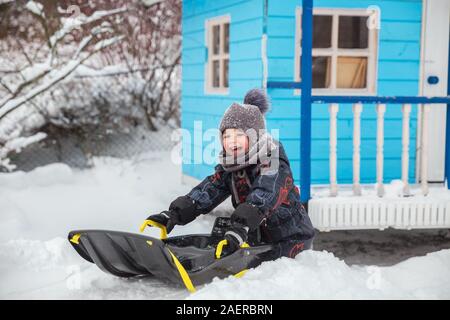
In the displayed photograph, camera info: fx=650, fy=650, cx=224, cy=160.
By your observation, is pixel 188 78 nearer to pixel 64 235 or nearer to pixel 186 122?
pixel 186 122

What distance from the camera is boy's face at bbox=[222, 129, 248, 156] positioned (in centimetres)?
397

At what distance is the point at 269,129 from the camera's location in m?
5.89

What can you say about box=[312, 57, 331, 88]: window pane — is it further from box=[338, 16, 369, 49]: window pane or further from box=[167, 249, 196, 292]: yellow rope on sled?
box=[167, 249, 196, 292]: yellow rope on sled

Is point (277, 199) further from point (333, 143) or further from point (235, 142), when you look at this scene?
point (333, 143)

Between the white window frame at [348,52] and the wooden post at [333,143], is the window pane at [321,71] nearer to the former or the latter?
the white window frame at [348,52]

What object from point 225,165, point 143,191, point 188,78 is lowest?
point 143,191

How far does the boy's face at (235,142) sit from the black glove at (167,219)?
515 millimetres

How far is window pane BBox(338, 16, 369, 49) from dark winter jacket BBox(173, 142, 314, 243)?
2.47 metres

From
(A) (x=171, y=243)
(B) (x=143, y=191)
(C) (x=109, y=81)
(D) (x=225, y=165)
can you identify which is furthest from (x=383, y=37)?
(C) (x=109, y=81)

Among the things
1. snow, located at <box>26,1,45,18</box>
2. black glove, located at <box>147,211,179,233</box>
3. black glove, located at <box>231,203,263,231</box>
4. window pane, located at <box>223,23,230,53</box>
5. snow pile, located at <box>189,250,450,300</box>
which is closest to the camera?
snow pile, located at <box>189,250,450,300</box>

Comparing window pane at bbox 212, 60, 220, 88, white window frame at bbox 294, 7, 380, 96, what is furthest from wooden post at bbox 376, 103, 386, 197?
window pane at bbox 212, 60, 220, 88

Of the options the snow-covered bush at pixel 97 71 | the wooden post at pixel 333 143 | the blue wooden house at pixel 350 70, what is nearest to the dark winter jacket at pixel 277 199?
the wooden post at pixel 333 143

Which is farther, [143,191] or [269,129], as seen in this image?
[143,191]

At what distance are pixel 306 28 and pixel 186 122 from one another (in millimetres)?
3315
